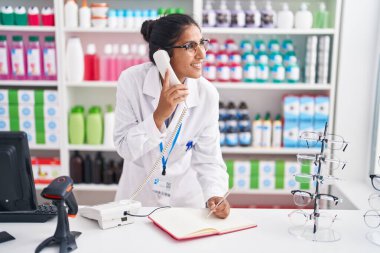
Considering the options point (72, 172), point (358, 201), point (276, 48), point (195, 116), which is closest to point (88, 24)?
point (72, 172)

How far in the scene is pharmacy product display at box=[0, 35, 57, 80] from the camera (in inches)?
130

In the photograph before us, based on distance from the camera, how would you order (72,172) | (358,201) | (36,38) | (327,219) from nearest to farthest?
(327,219) < (358,201) < (36,38) < (72,172)

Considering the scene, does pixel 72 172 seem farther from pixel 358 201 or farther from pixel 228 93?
pixel 358 201

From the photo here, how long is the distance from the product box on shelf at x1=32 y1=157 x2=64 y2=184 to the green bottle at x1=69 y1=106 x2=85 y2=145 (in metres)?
0.22

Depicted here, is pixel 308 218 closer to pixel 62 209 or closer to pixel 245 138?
pixel 62 209

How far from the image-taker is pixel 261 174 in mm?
3473

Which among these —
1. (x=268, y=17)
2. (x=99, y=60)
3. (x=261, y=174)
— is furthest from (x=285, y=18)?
(x=99, y=60)

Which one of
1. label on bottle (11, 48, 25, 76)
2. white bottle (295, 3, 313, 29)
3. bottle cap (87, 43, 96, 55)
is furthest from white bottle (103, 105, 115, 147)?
white bottle (295, 3, 313, 29)

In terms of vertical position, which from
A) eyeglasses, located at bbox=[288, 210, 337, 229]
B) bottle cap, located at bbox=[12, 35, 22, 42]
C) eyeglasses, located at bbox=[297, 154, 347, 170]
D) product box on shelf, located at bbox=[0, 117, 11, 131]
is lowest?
eyeglasses, located at bbox=[288, 210, 337, 229]

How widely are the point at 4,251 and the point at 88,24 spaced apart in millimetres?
2237

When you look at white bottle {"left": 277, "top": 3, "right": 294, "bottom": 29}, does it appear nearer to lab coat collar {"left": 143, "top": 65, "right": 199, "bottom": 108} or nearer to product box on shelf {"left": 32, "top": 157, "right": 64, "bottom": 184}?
lab coat collar {"left": 143, "top": 65, "right": 199, "bottom": 108}

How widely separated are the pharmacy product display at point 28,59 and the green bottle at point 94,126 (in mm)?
396

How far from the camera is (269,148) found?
3.47 meters

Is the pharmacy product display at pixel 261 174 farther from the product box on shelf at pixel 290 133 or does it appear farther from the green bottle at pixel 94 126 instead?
the green bottle at pixel 94 126
